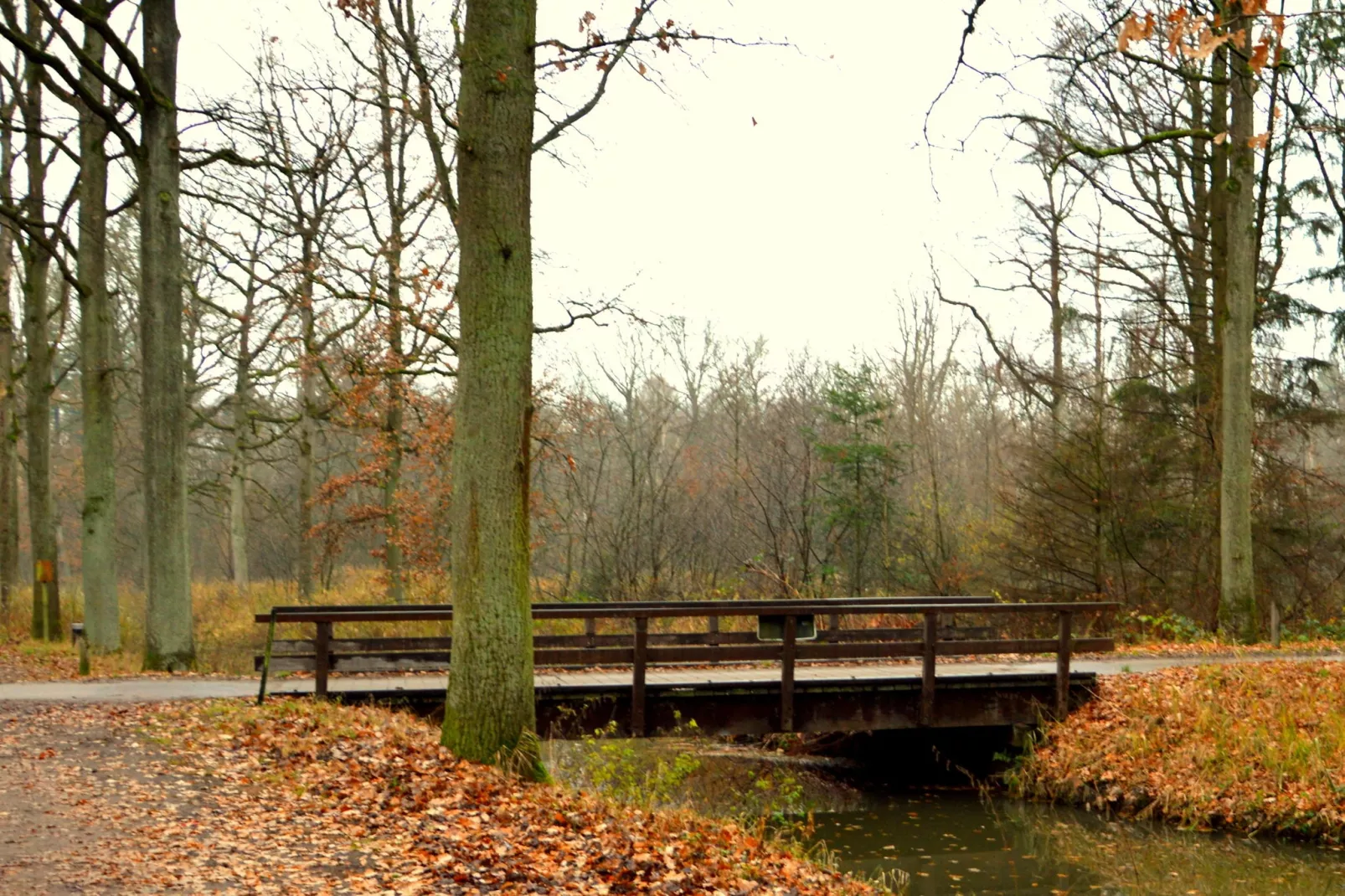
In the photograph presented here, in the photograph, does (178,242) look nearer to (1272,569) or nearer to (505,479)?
(505,479)

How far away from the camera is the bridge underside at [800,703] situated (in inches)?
508

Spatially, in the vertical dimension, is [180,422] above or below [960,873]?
above

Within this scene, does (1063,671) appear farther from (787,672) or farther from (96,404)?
(96,404)

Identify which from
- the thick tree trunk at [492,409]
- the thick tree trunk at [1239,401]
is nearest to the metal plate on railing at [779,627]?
the thick tree trunk at [492,409]

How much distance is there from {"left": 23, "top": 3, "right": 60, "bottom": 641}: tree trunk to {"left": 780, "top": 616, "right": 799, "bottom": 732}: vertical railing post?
14.0 meters

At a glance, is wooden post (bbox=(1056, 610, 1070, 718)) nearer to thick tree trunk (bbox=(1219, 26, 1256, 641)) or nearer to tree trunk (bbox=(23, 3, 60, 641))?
thick tree trunk (bbox=(1219, 26, 1256, 641))

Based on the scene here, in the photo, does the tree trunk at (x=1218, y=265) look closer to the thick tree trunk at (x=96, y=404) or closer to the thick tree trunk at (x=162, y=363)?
the thick tree trunk at (x=162, y=363)

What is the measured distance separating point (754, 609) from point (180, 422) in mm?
8005

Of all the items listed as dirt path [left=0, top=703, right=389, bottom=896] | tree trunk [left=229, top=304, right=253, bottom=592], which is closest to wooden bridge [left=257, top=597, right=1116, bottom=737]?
dirt path [left=0, top=703, right=389, bottom=896]

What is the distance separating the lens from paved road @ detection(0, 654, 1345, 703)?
13055mm

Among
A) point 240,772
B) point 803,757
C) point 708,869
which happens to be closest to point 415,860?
point 708,869

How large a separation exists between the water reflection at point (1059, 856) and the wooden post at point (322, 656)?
5.28m

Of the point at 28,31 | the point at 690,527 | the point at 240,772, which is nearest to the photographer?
the point at 240,772

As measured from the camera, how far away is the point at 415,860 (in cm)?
732
